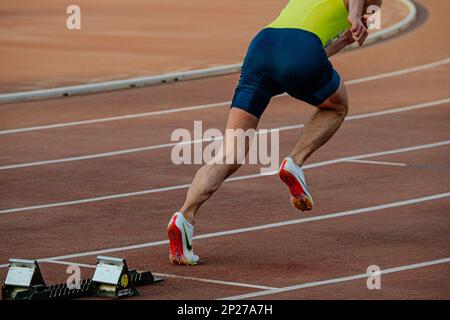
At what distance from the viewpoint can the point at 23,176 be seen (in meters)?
12.1

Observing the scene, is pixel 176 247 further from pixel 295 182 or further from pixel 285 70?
pixel 285 70

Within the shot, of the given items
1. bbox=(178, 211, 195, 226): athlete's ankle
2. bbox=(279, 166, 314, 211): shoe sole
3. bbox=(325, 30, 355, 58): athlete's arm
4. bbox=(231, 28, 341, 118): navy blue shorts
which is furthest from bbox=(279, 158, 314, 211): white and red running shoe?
bbox=(325, 30, 355, 58): athlete's arm

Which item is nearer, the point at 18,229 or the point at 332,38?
the point at 332,38

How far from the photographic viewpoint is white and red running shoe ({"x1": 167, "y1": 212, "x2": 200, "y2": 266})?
8773mm

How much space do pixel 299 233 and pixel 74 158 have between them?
11.9 feet

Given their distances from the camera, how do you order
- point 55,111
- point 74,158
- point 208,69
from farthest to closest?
1. point 208,69
2. point 55,111
3. point 74,158

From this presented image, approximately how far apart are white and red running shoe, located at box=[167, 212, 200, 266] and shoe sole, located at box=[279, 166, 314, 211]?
717 millimetres

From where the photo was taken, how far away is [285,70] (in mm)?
8805

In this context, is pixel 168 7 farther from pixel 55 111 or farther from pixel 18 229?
pixel 18 229

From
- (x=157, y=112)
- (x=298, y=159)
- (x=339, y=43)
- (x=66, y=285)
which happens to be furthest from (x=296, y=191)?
(x=157, y=112)

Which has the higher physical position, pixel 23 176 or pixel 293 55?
pixel 293 55

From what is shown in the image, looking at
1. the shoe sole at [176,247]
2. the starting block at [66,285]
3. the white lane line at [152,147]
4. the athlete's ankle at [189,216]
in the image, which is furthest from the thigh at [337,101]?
the white lane line at [152,147]
